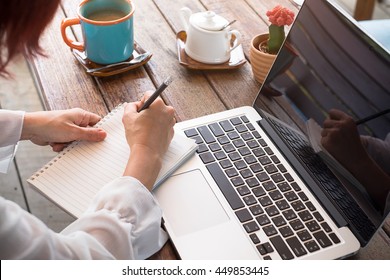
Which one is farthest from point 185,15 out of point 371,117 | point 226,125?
point 371,117

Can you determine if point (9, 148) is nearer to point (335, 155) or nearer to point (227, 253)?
point (227, 253)

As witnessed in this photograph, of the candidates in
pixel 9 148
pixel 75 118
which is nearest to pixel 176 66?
pixel 75 118

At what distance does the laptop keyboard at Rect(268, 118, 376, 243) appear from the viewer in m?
0.76

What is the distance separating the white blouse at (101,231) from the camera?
0.63m

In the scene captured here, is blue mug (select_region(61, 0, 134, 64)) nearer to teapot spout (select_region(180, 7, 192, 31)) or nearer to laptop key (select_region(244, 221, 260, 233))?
teapot spout (select_region(180, 7, 192, 31))

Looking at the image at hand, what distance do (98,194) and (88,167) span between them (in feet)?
0.30

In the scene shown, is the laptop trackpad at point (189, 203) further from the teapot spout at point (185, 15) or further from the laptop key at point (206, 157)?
the teapot spout at point (185, 15)

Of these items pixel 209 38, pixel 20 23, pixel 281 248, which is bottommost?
pixel 281 248

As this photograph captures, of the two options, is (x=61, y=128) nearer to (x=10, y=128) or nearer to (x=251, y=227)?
(x=10, y=128)

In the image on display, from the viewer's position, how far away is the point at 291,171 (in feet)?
2.80

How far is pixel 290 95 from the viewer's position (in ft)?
2.88

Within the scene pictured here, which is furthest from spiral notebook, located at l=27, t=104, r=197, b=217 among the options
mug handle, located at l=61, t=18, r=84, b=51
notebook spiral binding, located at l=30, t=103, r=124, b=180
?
mug handle, located at l=61, t=18, r=84, b=51

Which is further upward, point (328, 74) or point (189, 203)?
point (328, 74)

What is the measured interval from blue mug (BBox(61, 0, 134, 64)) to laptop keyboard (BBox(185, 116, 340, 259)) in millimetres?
244
